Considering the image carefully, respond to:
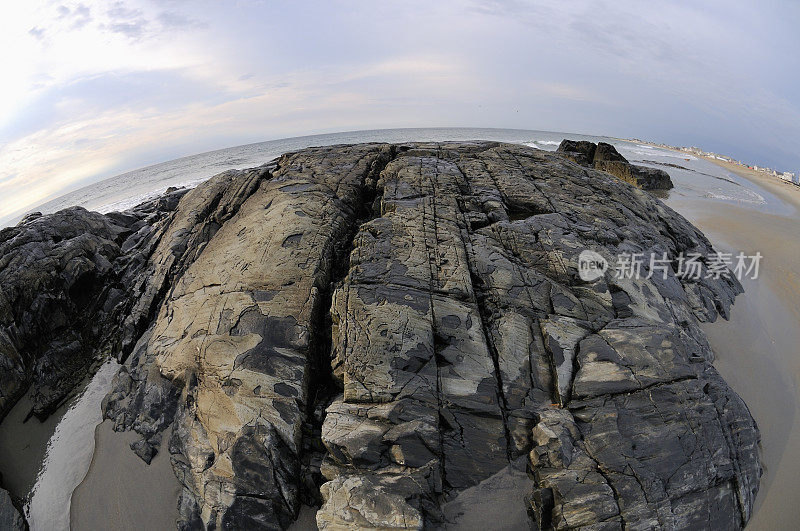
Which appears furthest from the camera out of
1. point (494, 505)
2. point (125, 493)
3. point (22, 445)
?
point (22, 445)

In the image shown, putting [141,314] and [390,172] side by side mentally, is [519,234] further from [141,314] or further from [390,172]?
[141,314]

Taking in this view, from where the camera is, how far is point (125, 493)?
5.66 meters

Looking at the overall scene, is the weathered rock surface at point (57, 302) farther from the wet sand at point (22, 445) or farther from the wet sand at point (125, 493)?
the wet sand at point (125, 493)

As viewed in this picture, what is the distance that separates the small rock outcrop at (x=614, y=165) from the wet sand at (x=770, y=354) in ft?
27.2

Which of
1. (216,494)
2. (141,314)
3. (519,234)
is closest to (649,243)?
(519,234)

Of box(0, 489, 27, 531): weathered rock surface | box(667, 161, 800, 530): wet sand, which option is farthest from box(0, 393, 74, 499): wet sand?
box(667, 161, 800, 530): wet sand

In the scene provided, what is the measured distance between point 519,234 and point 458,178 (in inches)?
128

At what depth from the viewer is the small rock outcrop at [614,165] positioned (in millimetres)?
23984

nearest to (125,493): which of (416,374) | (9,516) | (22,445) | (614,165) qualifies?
(9,516)

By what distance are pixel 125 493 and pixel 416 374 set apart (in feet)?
17.0

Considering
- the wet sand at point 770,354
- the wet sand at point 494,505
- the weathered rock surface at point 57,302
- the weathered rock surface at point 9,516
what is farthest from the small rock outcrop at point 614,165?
the weathered rock surface at point 9,516

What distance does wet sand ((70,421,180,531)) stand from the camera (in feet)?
17.6

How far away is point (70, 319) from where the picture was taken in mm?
9023

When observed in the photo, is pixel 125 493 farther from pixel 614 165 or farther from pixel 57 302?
pixel 614 165
